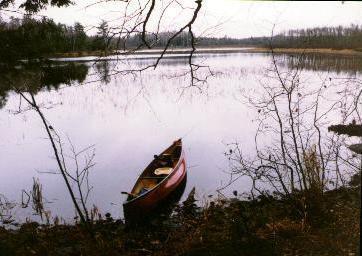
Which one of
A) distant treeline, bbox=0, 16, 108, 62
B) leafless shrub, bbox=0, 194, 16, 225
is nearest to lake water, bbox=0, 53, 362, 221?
leafless shrub, bbox=0, 194, 16, 225

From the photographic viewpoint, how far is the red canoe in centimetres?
1088

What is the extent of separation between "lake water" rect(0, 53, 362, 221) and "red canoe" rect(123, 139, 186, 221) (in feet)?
2.90

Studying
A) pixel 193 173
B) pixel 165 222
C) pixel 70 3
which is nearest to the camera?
pixel 70 3

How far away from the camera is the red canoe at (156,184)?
1088cm

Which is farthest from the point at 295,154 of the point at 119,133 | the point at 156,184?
the point at 119,133

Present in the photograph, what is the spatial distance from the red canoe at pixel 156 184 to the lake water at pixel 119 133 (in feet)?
2.90

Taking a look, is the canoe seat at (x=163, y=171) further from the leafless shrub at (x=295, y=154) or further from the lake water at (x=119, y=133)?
the leafless shrub at (x=295, y=154)

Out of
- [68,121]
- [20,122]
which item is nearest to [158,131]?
[68,121]

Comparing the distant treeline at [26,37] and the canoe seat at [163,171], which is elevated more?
the distant treeline at [26,37]

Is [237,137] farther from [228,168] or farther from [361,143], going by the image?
[361,143]

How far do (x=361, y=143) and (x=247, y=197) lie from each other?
7.29m

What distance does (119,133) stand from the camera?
22.0 metres

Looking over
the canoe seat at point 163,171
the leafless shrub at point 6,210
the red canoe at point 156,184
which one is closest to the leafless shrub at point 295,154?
the red canoe at point 156,184

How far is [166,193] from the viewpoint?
12508 millimetres
